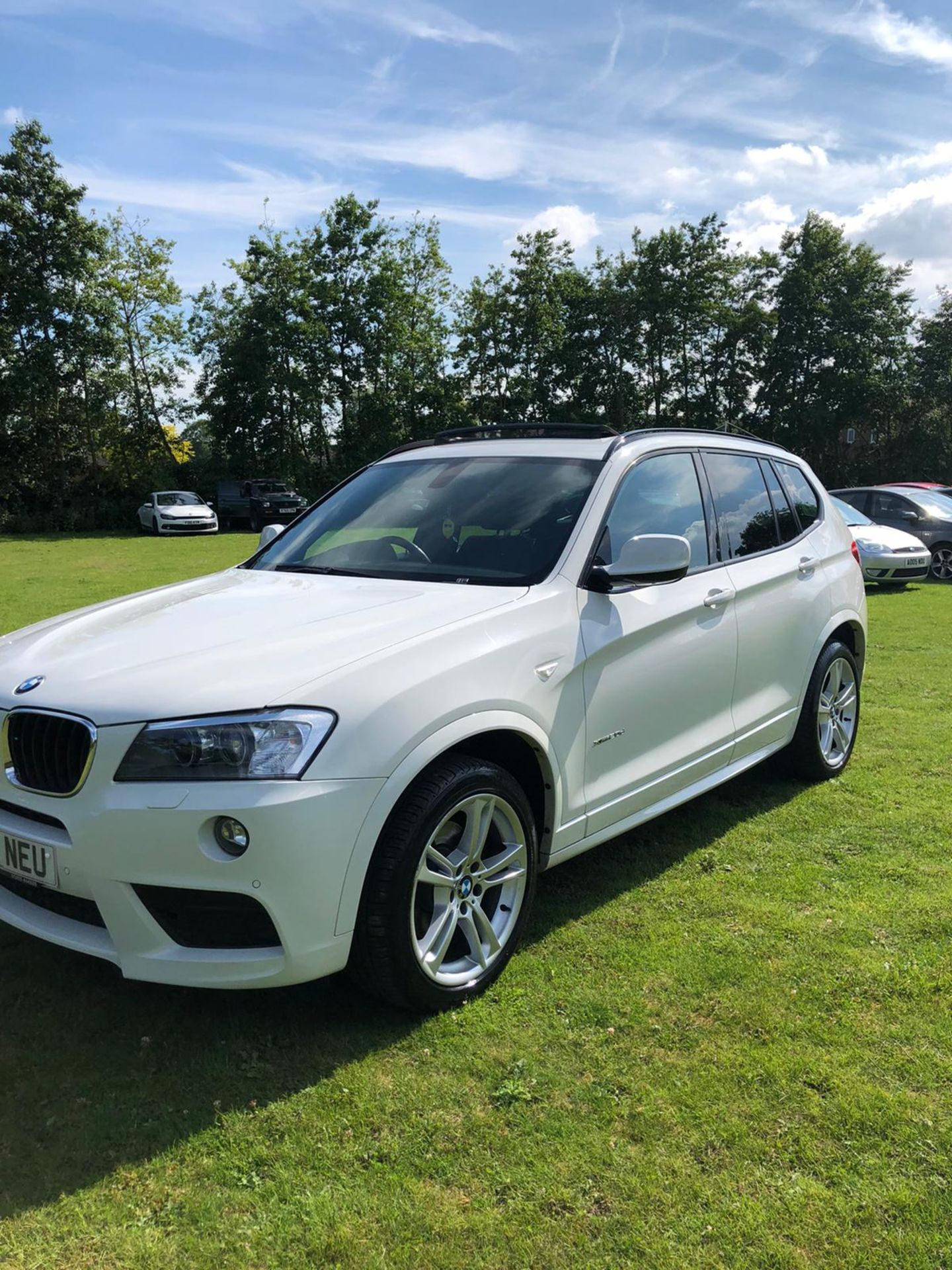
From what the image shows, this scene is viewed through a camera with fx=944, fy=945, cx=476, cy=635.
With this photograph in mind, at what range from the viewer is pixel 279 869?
2.49 m

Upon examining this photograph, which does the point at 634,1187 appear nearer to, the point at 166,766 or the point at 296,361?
the point at 166,766

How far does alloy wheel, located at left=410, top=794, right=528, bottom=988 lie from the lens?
2.90 meters

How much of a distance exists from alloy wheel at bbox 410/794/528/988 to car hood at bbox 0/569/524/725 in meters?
0.63

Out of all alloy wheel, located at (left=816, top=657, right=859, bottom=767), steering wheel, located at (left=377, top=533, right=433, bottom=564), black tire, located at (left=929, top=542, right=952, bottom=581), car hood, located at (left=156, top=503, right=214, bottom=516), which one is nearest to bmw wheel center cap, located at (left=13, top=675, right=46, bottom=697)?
steering wheel, located at (left=377, top=533, right=433, bottom=564)

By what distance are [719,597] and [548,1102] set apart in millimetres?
2245

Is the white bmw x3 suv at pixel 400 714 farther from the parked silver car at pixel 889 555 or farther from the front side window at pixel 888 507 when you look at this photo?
the front side window at pixel 888 507

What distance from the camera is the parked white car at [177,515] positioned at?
3166 cm

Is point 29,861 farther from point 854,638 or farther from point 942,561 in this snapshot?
point 942,561

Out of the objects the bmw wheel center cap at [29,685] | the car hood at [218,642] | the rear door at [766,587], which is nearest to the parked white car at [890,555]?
the rear door at [766,587]

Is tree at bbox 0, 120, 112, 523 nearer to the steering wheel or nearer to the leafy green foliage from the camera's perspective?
the leafy green foliage

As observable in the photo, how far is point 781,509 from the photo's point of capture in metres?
5.00

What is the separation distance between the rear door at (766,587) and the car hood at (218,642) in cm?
153

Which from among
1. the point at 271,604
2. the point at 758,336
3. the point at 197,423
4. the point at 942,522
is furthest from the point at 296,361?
the point at 271,604

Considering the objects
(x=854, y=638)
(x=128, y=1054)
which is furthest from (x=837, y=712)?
(x=128, y=1054)
